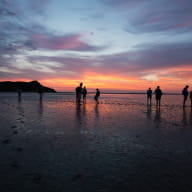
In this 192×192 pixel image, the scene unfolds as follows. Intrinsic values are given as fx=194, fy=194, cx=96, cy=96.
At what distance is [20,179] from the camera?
12.4 feet

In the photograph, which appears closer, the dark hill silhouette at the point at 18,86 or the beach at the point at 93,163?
the beach at the point at 93,163

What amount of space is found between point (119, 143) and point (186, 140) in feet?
8.53

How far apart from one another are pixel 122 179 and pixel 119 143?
106 inches

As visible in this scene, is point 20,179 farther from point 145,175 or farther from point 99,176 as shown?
point 145,175

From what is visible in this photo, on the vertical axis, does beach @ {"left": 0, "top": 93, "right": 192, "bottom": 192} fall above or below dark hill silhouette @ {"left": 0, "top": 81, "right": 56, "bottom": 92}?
below

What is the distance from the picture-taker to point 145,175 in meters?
4.09

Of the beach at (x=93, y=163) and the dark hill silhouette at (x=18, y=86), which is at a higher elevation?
the dark hill silhouette at (x=18, y=86)

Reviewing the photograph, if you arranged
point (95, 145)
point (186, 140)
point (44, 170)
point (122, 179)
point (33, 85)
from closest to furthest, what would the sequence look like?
point (122, 179) → point (44, 170) → point (95, 145) → point (186, 140) → point (33, 85)

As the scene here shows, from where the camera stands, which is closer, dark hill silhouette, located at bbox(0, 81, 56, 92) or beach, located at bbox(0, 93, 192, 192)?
beach, located at bbox(0, 93, 192, 192)

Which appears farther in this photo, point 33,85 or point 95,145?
point 33,85

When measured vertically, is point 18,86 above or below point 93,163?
above

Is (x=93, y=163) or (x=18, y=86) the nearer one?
(x=93, y=163)

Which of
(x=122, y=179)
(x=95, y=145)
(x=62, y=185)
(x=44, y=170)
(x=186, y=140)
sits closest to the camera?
(x=62, y=185)

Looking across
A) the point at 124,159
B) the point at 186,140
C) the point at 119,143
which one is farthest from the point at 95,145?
the point at 186,140
